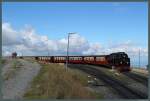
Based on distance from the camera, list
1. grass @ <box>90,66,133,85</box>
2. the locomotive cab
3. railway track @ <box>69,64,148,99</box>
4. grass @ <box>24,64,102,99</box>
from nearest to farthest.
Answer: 1. grass @ <box>24,64,102,99</box>
2. railway track @ <box>69,64,148,99</box>
3. the locomotive cab
4. grass @ <box>90,66,133,85</box>

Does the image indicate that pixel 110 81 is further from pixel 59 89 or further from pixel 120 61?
pixel 59 89

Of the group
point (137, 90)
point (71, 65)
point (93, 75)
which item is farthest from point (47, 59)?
point (137, 90)

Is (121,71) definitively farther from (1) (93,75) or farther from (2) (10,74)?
(2) (10,74)

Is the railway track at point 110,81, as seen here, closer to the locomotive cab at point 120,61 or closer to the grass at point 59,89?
the locomotive cab at point 120,61

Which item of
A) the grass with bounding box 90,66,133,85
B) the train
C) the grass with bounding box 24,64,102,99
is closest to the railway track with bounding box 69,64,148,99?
the grass with bounding box 90,66,133,85

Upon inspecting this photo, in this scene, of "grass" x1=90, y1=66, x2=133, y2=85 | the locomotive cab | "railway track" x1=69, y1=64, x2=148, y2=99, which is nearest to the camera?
"railway track" x1=69, y1=64, x2=148, y2=99

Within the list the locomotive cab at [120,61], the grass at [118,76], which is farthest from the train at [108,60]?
the grass at [118,76]

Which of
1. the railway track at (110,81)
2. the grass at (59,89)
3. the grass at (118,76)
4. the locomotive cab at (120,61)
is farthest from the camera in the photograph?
the grass at (118,76)

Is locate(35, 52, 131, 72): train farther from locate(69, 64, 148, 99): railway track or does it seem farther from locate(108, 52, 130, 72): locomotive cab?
locate(69, 64, 148, 99): railway track

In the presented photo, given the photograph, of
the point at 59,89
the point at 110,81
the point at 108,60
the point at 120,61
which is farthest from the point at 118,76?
the point at 59,89

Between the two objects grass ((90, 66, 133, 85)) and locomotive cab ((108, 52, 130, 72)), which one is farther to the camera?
grass ((90, 66, 133, 85))

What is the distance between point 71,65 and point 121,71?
227 cm

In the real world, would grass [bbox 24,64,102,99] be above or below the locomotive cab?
below

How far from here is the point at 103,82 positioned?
42.0 ft
